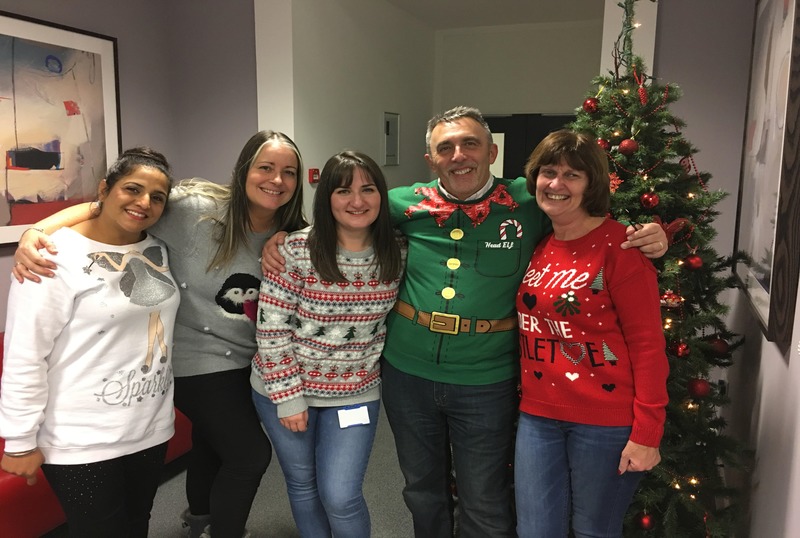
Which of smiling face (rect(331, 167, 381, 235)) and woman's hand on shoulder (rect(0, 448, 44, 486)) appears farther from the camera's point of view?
smiling face (rect(331, 167, 381, 235))

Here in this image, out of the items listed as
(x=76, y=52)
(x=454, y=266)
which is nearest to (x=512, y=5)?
(x=76, y=52)

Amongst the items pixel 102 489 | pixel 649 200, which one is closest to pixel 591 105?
pixel 649 200

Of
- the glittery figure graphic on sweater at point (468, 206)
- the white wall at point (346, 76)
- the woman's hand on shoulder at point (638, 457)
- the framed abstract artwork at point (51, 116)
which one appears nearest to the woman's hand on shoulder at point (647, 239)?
the glittery figure graphic on sweater at point (468, 206)

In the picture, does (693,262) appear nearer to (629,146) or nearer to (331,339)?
(629,146)

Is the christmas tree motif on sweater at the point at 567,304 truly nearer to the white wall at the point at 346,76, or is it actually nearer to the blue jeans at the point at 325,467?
the blue jeans at the point at 325,467

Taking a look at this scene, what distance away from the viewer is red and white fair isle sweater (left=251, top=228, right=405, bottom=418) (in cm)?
161

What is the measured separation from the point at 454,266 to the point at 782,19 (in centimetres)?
130

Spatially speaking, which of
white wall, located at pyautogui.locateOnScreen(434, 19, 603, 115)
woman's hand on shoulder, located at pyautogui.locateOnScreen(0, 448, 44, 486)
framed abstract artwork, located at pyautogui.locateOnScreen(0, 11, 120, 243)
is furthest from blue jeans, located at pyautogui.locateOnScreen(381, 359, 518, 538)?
white wall, located at pyautogui.locateOnScreen(434, 19, 603, 115)

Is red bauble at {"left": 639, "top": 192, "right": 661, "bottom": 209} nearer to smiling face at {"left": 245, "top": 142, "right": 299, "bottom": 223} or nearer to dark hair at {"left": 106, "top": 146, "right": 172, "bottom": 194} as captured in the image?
smiling face at {"left": 245, "top": 142, "right": 299, "bottom": 223}

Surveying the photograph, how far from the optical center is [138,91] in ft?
11.5

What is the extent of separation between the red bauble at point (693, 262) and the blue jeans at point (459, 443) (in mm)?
651

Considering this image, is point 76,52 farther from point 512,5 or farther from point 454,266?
point 512,5

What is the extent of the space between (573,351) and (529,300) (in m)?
0.17

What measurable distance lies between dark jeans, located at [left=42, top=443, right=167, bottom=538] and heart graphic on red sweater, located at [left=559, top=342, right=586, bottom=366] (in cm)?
117
